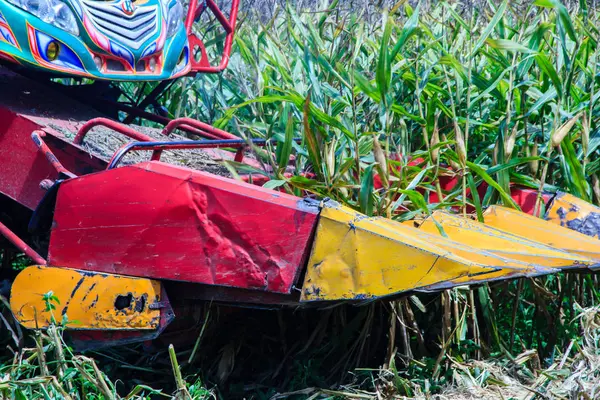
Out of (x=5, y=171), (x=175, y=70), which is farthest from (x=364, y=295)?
(x=175, y=70)

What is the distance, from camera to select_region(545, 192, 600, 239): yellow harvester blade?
287cm

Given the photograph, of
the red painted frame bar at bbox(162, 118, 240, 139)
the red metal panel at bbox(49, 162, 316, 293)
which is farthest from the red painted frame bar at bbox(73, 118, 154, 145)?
the red painted frame bar at bbox(162, 118, 240, 139)

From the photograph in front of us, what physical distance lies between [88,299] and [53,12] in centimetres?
109

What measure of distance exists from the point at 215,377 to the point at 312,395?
0.41 m

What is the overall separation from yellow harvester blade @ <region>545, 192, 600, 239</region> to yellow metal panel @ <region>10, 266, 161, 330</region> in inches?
59.0

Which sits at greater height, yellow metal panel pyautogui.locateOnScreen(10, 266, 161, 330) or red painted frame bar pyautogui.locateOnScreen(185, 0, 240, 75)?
red painted frame bar pyautogui.locateOnScreen(185, 0, 240, 75)

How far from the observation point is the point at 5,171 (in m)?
2.77

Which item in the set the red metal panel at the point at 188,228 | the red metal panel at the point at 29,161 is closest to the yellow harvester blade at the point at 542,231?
the red metal panel at the point at 188,228

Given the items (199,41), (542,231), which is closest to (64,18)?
(199,41)

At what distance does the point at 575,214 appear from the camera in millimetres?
2908

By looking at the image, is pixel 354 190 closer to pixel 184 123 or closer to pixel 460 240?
pixel 460 240

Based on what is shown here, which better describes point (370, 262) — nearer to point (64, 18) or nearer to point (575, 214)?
point (575, 214)

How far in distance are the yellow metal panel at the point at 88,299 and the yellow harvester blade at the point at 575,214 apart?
150 cm

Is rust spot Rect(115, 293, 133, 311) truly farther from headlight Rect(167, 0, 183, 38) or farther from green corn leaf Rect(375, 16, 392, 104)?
headlight Rect(167, 0, 183, 38)
